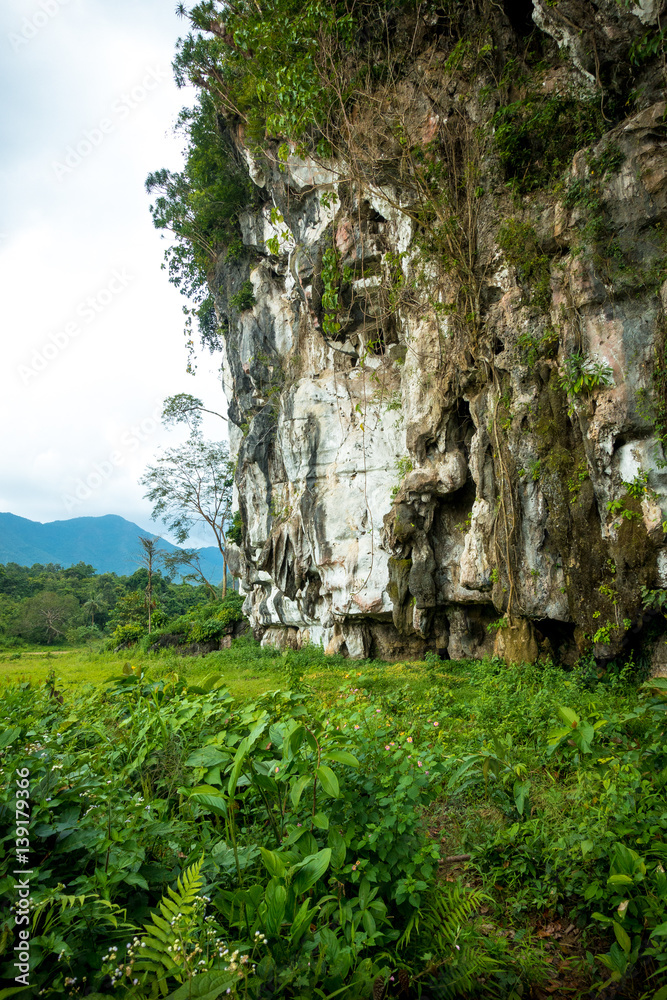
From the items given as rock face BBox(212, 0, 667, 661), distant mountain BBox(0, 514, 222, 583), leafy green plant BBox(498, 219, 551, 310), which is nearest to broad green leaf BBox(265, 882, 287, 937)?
rock face BBox(212, 0, 667, 661)

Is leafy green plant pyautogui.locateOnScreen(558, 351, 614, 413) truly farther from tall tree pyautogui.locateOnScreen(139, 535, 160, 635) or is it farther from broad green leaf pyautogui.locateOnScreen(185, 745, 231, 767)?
tall tree pyautogui.locateOnScreen(139, 535, 160, 635)

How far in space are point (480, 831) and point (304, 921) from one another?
5.62 ft

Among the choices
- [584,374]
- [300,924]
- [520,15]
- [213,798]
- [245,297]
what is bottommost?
[300,924]

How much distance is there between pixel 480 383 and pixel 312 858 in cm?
854

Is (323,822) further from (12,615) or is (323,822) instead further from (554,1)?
(12,615)

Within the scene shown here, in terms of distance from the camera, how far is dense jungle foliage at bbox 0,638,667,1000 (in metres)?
1.54

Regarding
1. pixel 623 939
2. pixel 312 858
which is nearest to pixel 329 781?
pixel 312 858

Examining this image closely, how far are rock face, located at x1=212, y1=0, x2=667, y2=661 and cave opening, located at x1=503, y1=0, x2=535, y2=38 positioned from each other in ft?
0.65

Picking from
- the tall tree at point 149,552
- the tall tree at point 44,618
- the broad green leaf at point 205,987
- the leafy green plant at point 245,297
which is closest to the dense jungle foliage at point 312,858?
the broad green leaf at point 205,987

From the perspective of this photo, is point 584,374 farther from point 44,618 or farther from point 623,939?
point 44,618

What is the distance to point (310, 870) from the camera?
172 centimetres

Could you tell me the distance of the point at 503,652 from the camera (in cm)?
827

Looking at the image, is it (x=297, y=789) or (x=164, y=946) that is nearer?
(x=164, y=946)

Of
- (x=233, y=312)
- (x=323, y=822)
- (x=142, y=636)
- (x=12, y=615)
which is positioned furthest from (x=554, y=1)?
(x=12, y=615)
